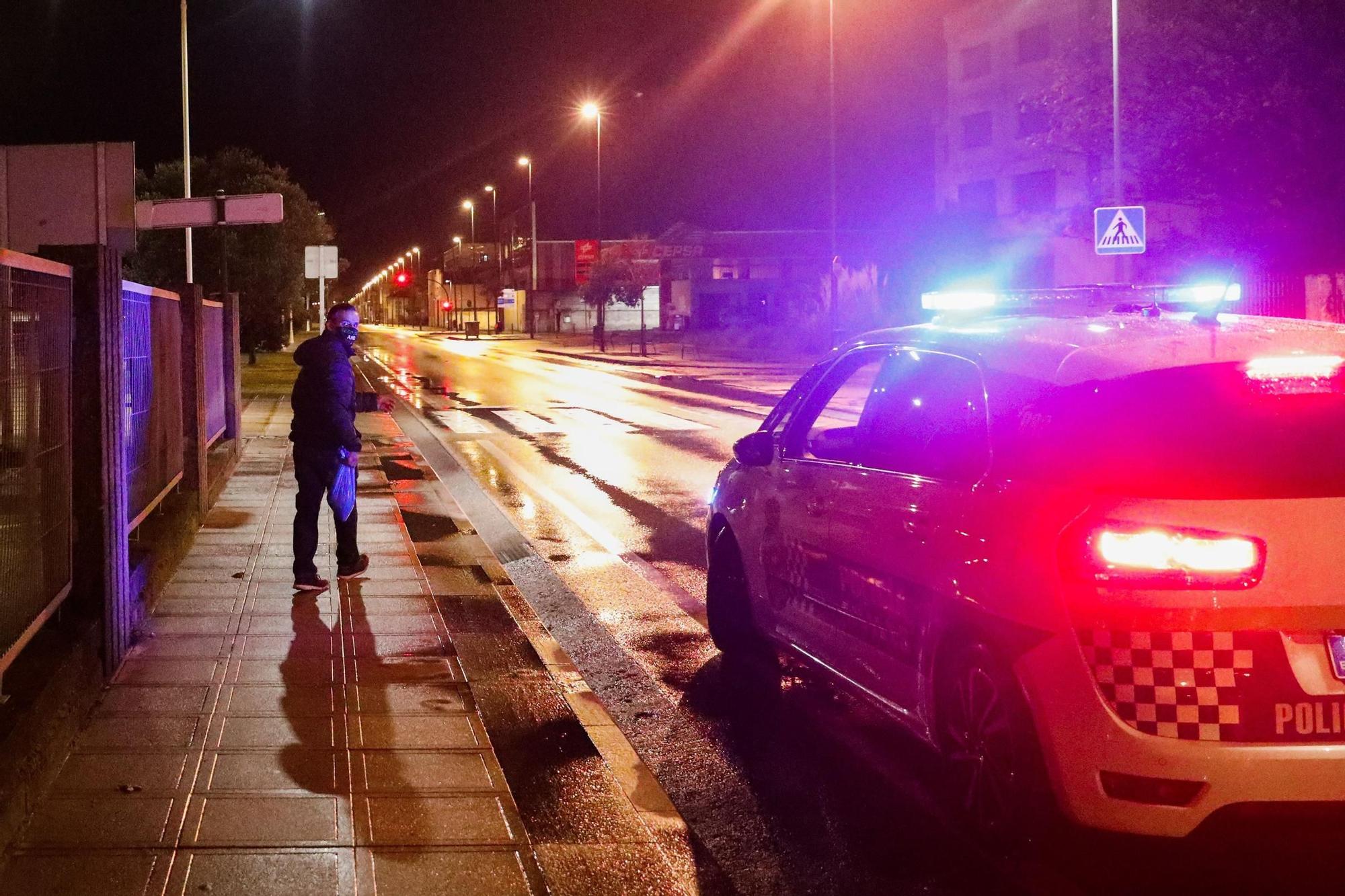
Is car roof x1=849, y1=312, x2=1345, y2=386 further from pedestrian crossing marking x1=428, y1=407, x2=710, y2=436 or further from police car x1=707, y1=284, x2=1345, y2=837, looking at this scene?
pedestrian crossing marking x1=428, y1=407, x2=710, y2=436

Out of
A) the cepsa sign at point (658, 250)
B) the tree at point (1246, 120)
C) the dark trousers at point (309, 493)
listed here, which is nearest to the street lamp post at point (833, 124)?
the tree at point (1246, 120)

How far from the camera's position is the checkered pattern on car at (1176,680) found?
153 inches

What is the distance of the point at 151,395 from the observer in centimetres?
1001

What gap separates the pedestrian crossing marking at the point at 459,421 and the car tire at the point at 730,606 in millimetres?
15682

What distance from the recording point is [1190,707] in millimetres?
3914


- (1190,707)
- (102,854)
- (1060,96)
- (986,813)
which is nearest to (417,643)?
(102,854)

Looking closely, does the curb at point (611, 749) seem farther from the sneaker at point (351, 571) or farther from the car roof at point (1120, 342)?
the car roof at point (1120, 342)

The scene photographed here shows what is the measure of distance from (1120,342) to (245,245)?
157 ft

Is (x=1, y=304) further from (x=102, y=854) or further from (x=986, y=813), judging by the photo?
(x=986, y=813)

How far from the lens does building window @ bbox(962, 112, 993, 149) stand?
65.3 metres

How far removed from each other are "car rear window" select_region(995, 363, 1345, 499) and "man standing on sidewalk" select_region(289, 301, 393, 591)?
17.8 ft

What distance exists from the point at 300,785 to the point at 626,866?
126 centimetres

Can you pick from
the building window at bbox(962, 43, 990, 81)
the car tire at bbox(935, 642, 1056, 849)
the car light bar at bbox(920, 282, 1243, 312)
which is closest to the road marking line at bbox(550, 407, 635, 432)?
the car light bar at bbox(920, 282, 1243, 312)

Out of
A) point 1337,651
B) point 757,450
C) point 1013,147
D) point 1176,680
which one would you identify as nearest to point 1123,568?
point 1176,680
